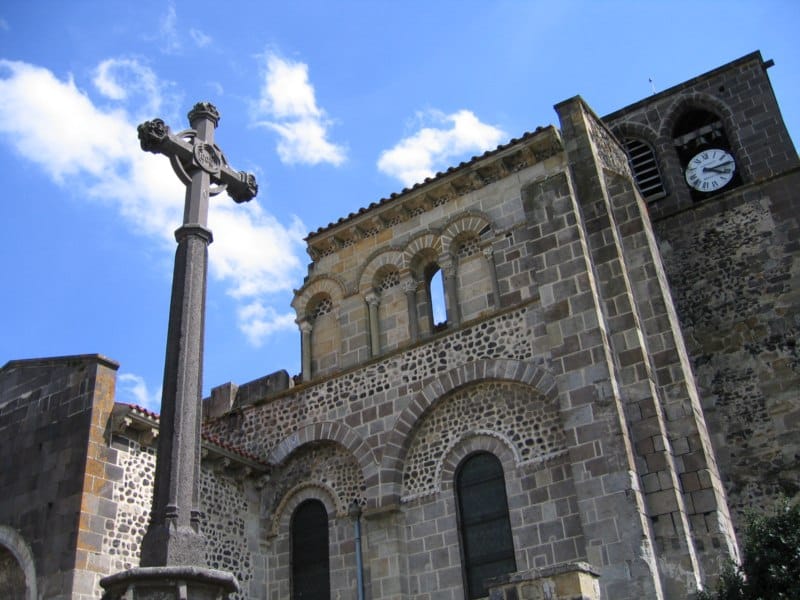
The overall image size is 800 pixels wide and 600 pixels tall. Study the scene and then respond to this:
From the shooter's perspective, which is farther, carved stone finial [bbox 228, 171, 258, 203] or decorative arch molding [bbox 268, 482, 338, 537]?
decorative arch molding [bbox 268, 482, 338, 537]

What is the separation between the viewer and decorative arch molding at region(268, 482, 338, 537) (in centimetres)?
1489

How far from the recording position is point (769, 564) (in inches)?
361

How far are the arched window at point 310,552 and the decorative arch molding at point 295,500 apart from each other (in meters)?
0.10

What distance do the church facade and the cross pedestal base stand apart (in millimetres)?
6051

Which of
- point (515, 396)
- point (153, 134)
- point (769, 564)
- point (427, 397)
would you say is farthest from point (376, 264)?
point (769, 564)

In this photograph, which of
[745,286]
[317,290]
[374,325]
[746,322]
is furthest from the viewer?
[317,290]

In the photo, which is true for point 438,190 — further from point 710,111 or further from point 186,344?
point 186,344

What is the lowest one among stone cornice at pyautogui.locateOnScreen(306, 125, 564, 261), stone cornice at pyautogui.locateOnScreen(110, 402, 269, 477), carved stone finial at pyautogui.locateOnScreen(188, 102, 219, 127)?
stone cornice at pyautogui.locateOnScreen(110, 402, 269, 477)

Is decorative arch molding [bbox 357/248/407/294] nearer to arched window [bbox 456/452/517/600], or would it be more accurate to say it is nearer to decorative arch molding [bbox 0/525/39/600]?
arched window [bbox 456/452/517/600]

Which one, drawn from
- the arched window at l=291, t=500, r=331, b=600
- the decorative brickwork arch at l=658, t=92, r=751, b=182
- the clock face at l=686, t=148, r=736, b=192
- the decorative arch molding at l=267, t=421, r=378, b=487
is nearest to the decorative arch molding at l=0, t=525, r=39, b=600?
the arched window at l=291, t=500, r=331, b=600

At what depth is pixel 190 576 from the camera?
6.11 m

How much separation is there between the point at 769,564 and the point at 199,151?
7.32 metres

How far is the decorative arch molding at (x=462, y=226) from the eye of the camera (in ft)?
51.9

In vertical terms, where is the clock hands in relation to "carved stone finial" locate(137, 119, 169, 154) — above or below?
above
